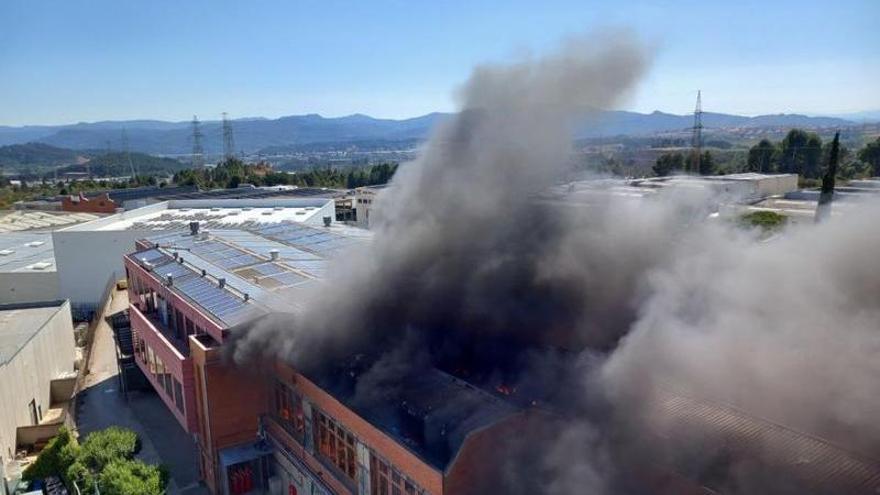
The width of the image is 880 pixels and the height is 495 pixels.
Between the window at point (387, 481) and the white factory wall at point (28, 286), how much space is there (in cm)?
2804

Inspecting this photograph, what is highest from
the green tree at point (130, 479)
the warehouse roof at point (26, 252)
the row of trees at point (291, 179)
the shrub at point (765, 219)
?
the shrub at point (765, 219)

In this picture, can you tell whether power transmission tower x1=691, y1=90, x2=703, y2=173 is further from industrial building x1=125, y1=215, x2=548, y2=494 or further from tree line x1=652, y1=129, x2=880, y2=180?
industrial building x1=125, y1=215, x2=548, y2=494

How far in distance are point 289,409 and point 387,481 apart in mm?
4319

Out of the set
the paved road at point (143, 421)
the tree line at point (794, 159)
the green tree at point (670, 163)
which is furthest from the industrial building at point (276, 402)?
the tree line at point (794, 159)

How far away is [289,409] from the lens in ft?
46.1

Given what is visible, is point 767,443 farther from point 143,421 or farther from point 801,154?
point 801,154

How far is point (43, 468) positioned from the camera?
1441cm

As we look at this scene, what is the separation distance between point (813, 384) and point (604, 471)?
2.91 meters

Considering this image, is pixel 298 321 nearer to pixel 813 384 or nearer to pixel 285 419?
pixel 285 419

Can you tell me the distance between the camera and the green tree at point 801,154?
172 ft

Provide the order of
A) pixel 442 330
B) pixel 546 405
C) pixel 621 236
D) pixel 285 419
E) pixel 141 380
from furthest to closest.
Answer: pixel 141 380 → pixel 285 419 → pixel 442 330 → pixel 621 236 → pixel 546 405

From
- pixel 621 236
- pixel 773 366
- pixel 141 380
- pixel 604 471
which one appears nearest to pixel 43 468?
pixel 141 380

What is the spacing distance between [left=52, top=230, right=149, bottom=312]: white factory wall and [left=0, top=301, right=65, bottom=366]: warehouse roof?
26.2 feet

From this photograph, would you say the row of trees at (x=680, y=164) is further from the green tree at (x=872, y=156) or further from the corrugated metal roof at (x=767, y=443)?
the corrugated metal roof at (x=767, y=443)
